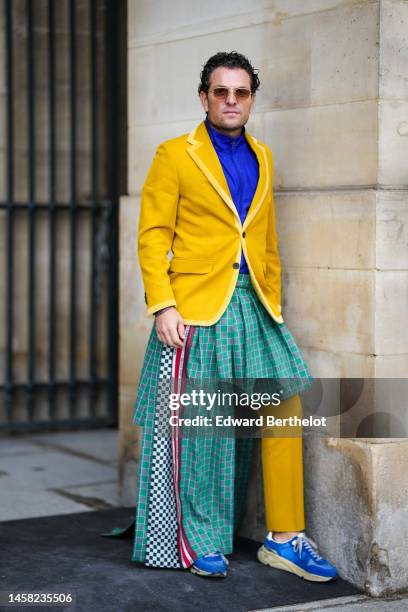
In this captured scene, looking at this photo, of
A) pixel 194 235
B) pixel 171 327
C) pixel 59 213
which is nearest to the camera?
pixel 171 327

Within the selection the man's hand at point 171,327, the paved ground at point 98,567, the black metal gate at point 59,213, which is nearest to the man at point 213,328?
the man's hand at point 171,327

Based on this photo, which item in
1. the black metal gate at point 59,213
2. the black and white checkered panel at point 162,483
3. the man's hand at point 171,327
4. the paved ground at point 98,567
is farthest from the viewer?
the black metal gate at point 59,213

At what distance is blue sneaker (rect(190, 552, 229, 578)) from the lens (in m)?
4.74

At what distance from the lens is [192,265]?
15.7 feet

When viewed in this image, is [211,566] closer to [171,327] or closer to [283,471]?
[283,471]

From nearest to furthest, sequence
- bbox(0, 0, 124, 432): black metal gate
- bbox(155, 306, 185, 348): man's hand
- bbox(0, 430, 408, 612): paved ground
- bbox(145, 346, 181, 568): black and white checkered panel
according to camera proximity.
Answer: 1. bbox(0, 430, 408, 612): paved ground
2. bbox(155, 306, 185, 348): man's hand
3. bbox(145, 346, 181, 568): black and white checkered panel
4. bbox(0, 0, 124, 432): black metal gate

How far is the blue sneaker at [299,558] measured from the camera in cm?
475

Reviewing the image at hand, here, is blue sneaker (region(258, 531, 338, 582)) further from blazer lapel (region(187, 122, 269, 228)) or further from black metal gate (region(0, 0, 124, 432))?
black metal gate (region(0, 0, 124, 432))

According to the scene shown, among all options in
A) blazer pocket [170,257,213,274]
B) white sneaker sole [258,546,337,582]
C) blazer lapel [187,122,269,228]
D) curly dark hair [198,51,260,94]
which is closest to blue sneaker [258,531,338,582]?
white sneaker sole [258,546,337,582]

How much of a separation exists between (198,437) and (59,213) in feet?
11.8

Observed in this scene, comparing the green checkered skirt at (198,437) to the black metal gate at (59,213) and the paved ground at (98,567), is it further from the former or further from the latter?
the black metal gate at (59,213)

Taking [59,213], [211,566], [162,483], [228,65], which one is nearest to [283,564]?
[211,566]

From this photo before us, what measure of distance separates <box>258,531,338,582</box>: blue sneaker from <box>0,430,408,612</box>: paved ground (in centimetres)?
4

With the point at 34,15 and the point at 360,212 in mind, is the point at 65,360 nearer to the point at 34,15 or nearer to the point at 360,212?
the point at 34,15
